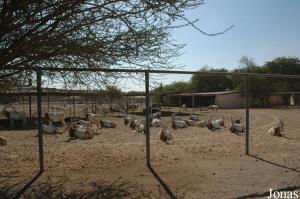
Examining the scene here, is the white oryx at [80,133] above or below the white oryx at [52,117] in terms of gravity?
below

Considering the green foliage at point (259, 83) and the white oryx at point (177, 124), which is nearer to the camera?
the white oryx at point (177, 124)

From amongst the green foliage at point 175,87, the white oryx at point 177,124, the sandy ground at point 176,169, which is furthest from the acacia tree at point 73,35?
the white oryx at point 177,124

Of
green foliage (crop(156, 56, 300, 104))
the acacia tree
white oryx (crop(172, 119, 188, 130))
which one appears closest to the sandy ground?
the acacia tree

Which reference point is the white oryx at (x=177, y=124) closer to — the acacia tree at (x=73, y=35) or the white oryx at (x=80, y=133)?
the white oryx at (x=80, y=133)

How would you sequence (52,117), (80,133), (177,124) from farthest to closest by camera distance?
1. (52,117)
2. (177,124)
3. (80,133)

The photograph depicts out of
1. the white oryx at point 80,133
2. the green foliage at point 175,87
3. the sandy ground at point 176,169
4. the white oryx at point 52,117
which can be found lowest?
the sandy ground at point 176,169

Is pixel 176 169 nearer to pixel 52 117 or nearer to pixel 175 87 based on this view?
pixel 175 87

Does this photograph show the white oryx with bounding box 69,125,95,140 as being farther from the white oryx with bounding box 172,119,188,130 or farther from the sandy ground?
the white oryx with bounding box 172,119,188,130

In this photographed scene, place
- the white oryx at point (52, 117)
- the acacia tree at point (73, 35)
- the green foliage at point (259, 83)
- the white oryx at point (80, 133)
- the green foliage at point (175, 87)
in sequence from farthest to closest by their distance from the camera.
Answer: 1. the green foliage at point (259, 83)
2. the white oryx at point (52, 117)
3. the white oryx at point (80, 133)
4. the green foliage at point (175, 87)
5. the acacia tree at point (73, 35)

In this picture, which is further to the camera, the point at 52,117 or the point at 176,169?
the point at 52,117

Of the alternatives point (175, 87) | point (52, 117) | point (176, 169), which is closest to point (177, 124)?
point (175, 87)

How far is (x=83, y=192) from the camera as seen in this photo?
5.55 metres

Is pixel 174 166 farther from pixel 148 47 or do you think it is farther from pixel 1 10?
pixel 1 10

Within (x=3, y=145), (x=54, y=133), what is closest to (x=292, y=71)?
(x=54, y=133)
